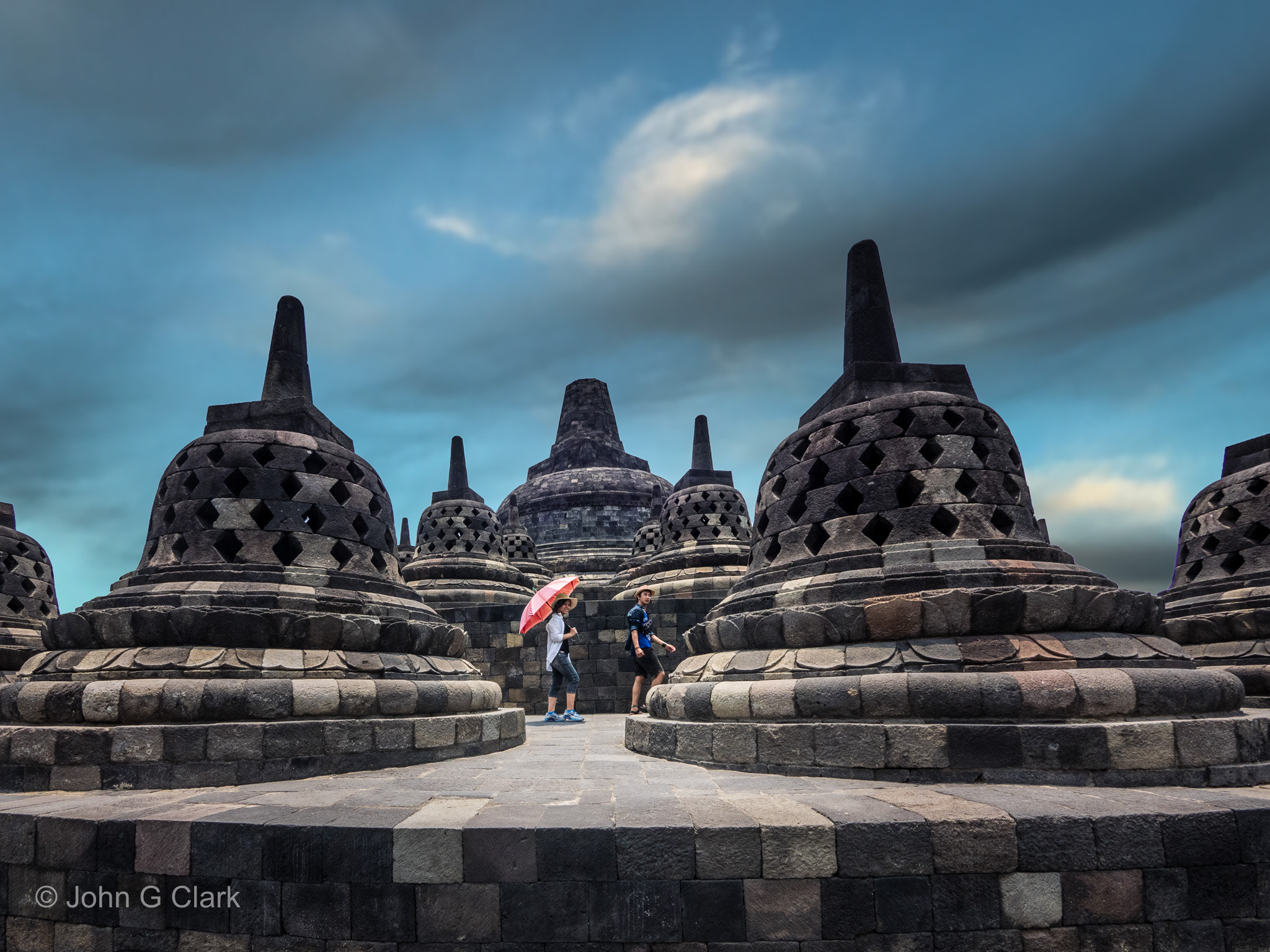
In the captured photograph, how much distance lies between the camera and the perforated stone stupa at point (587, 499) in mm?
23219

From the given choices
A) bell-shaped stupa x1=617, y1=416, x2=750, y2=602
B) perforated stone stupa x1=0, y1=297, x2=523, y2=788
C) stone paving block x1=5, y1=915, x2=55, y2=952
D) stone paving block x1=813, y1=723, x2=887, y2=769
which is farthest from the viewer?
bell-shaped stupa x1=617, y1=416, x2=750, y2=602

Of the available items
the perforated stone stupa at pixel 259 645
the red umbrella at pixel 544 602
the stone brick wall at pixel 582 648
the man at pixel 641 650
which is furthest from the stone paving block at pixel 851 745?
the stone brick wall at pixel 582 648

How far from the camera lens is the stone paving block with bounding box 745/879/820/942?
292 centimetres

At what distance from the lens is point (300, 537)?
19.9 ft

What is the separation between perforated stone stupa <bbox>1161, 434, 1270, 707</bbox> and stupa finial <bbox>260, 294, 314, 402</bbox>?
848 cm

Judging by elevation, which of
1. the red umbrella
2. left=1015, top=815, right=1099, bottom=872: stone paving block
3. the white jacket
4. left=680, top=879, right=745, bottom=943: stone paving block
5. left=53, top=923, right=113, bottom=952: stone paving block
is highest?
the red umbrella

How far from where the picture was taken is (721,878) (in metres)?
2.92

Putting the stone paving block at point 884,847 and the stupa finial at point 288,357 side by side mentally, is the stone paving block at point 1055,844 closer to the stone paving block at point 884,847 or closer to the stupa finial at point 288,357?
the stone paving block at point 884,847

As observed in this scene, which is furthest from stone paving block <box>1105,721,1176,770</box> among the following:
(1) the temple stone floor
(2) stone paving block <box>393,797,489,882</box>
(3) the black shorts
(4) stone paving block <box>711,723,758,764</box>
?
(3) the black shorts

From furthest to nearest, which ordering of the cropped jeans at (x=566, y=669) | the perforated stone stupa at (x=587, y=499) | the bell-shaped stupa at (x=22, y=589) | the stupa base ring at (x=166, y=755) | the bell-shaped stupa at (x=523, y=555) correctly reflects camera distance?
the perforated stone stupa at (x=587, y=499), the bell-shaped stupa at (x=523, y=555), the bell-shaped stupa at (x=22, y=589), the cropped jeans at (x=566, y=669), the stupa base ring at (x=166, y=755)

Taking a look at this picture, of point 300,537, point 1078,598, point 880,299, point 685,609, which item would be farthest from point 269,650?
point 685,609

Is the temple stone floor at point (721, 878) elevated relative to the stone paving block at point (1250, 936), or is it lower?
elevated

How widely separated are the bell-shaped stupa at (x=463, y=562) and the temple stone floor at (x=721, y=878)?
1137 centimetres

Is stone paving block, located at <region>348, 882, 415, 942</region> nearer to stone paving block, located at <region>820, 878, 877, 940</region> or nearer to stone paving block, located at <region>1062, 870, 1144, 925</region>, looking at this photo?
stone paving block, located at <region>820, 878, 877, 940</region>
